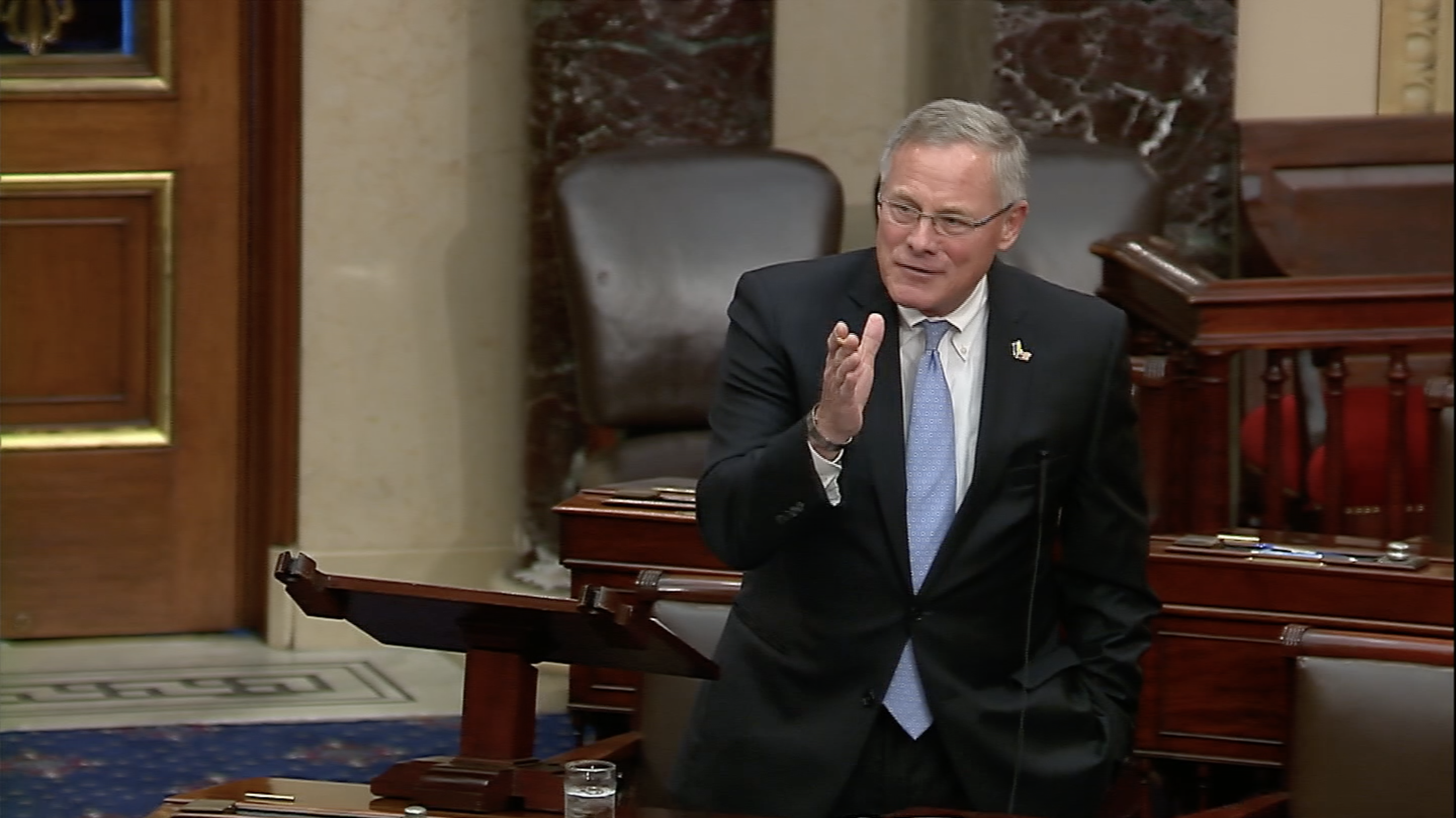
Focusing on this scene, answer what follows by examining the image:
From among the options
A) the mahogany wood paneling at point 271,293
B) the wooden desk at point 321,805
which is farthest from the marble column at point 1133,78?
the wooden desk at point 321,805

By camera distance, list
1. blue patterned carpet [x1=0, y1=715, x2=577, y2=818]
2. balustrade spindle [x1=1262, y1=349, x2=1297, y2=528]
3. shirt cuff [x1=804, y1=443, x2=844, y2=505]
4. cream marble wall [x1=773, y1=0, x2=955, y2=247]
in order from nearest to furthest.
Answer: shirt cuff [x1=804, y1=443, x2=844, y2=505] → balustrade spindle [x1=1262, y1=349, x2=1297, y2=528] → blue patterned carpet [x1=0, y1=715, x2=577, y2=818] → cream marble wall [x1=773, y1=0, x2=955, y2=247]

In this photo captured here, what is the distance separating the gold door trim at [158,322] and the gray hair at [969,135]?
10.8 ft

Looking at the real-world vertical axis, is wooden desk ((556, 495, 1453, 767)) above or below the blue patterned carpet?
above

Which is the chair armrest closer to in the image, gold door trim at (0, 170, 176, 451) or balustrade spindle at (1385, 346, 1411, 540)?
balustrade spindle at (1385, 346, 1411, 540)

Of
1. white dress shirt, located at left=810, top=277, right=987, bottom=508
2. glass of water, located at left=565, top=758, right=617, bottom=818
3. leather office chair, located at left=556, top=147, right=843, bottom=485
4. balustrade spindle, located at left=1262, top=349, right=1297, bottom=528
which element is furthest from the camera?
leather office chair, located at left=556, top=147, right=843, bottom=485

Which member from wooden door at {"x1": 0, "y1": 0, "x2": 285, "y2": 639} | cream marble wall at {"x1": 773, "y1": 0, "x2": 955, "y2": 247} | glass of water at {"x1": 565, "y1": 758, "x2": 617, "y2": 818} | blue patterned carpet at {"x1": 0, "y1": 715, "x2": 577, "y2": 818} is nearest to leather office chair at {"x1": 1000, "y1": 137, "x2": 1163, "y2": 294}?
cream marble wall at {"x1": 773, "y1": 0, "x2": 955, "y2": 247}

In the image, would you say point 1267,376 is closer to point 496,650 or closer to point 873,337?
point 873,337

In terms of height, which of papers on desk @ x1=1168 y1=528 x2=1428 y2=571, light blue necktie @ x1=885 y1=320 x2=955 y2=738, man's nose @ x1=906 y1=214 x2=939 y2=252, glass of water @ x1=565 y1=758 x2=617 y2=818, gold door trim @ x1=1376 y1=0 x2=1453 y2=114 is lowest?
glass of water @ x1=565 y1=758 x2=617 y2=818

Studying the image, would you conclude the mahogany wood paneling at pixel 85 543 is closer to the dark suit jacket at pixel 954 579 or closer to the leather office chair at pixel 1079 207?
the leather office chair at pixel 1079 207

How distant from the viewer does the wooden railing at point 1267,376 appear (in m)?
3.94

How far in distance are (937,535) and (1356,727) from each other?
63 cm

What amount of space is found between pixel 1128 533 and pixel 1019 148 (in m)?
0.54

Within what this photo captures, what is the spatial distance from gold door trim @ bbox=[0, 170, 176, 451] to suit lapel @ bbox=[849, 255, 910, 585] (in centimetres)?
333

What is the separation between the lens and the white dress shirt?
278 cm
